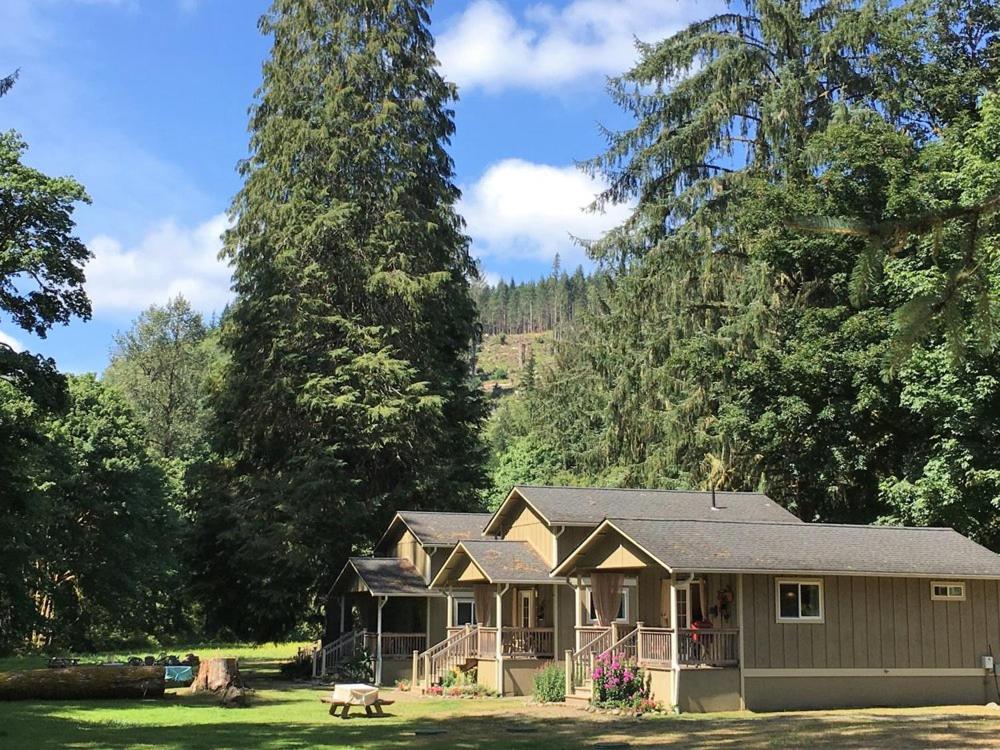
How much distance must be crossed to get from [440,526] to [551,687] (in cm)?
1067

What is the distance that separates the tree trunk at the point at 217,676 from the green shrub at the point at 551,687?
7357 millimetres

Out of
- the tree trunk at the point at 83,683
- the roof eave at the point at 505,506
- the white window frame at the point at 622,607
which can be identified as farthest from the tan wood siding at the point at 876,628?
the tree trunk at the point at 83,683

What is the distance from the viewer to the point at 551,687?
23.6 metres

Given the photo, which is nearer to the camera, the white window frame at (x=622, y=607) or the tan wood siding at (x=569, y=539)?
the white window frame at (x=622, y=607)

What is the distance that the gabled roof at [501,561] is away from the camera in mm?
27155

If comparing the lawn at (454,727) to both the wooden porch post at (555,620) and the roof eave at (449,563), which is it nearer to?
the wooden porch post at (555,620)

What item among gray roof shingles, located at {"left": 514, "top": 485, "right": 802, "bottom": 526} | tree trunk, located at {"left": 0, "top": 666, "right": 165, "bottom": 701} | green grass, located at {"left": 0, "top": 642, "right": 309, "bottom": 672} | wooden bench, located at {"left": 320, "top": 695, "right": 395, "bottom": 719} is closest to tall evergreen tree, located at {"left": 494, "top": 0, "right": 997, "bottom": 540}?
gray roof shingles, located at {"left": 514, "top": 485, "right": 802, "bottom": 526}

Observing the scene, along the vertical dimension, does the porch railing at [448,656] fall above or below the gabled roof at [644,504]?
below

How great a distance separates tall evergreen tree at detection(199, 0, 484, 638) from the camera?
35531 mm

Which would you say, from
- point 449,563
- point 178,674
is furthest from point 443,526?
point 178,674

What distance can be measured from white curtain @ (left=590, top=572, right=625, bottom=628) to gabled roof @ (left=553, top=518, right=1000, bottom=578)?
81 cm

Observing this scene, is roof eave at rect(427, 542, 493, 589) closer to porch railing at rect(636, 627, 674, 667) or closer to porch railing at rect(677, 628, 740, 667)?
porch railing at rect(636, 627, 674, 667)

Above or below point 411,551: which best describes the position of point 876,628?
below

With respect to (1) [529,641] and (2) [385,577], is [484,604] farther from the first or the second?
(2) [385,577]
